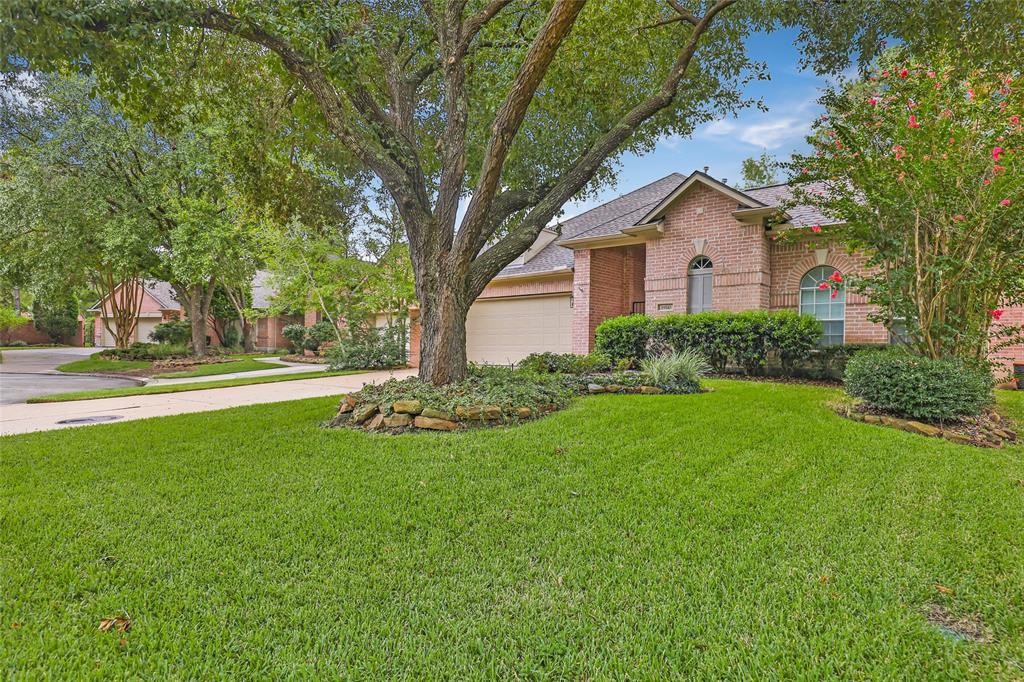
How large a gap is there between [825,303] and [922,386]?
235 inches

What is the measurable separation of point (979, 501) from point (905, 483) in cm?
40

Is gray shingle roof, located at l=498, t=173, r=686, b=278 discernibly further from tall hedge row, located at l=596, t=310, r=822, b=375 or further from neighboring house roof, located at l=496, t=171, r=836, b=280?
tall hedge row, located at l=596, t=310, r=822, b=375

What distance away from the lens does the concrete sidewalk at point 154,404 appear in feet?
21.4

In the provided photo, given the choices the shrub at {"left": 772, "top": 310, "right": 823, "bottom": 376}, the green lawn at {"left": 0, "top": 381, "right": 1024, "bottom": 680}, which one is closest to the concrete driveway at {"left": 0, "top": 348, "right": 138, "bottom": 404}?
the green lawn at {"left": 0, "top": 381, "right": 1024, "bottom": 680}

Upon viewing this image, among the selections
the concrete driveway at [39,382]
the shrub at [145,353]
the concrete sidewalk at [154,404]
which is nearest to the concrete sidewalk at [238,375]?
the concrete driveway at [39,382]

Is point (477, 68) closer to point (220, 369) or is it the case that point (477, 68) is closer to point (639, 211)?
point (639, 211)

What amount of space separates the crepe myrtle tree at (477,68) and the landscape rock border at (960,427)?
14.1 feet

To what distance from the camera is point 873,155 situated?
19.5 feet

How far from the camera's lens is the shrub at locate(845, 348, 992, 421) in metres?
5.17

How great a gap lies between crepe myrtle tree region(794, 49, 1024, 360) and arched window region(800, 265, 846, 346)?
175 inches

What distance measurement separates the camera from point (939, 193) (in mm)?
5305

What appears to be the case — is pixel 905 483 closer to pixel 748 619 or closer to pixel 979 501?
pixel 979 501

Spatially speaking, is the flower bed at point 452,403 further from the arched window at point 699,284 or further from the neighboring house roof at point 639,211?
the neighboring house roof at point 639,211

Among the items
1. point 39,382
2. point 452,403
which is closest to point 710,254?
point 452,403
